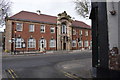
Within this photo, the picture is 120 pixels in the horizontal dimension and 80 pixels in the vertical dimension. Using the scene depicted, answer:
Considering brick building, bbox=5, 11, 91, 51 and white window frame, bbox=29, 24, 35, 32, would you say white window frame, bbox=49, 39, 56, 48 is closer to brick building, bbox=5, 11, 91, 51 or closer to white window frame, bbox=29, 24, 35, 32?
brick building, bbox=5, 11, 91, 51

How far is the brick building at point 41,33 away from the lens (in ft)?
100

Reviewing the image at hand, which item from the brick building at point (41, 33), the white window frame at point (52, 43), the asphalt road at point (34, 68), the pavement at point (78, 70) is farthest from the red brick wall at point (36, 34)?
the pavement at point (78, 70)

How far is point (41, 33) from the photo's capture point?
35.0 meters

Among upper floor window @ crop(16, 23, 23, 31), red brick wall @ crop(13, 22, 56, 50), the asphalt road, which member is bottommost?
the asphalt road

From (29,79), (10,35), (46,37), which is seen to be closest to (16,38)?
(10,35)

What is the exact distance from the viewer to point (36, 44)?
33688 mm

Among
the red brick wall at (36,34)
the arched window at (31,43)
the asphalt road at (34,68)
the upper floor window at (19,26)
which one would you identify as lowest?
the asphalt road at (34,68)

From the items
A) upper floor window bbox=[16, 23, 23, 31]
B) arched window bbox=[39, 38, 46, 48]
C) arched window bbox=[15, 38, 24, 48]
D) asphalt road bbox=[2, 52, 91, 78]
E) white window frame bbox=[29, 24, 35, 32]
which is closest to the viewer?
asphalt road bbox=[2, 52, 91, 78]

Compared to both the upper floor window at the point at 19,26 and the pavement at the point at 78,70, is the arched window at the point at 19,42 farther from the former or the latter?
the pavement at the point at 78,70

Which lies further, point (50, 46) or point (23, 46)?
point (50, 46)

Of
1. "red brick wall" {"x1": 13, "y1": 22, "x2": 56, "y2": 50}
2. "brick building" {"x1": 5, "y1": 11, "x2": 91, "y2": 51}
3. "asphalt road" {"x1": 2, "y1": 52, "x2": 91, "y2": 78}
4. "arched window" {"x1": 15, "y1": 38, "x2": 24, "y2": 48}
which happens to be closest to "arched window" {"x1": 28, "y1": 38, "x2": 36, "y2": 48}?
"brick building" {"x1": 5, "y1": 11, "x2": 91, "y2": 51}

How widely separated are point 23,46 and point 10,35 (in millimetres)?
3917

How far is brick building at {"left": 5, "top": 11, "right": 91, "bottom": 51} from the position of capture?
100 feet

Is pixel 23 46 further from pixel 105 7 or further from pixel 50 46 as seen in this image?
pixel 105 7
